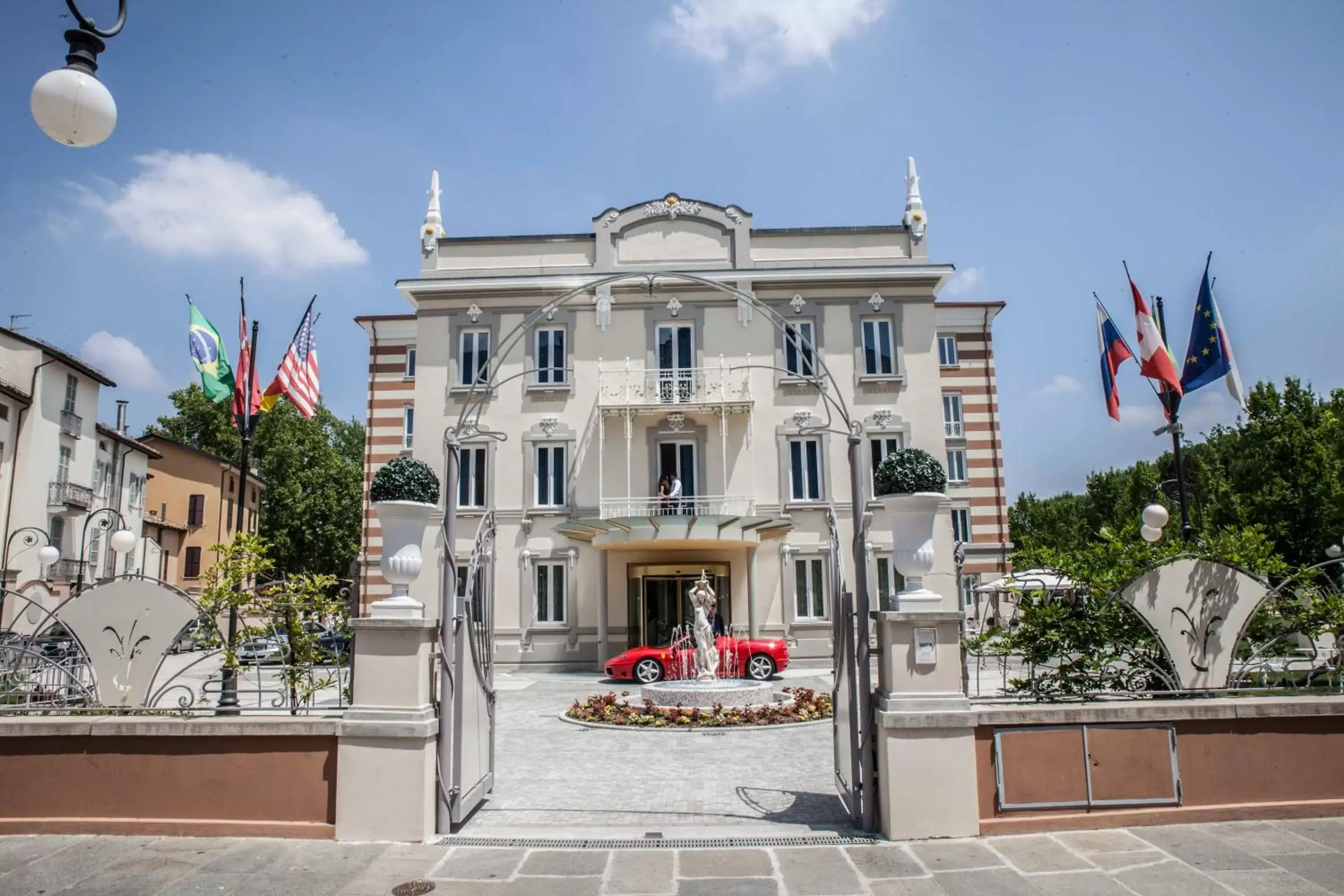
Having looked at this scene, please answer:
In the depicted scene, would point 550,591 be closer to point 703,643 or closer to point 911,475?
point 703,643

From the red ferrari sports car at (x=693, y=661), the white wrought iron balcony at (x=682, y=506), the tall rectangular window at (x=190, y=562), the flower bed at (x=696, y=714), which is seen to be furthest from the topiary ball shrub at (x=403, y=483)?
the tall rectangular window at (x=190, y=562)

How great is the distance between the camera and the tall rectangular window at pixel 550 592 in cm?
2542

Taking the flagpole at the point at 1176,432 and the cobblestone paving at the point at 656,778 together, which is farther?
the flagpole at the point at 1176,432

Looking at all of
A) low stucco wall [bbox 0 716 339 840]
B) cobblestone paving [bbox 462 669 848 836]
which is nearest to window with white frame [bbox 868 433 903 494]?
cobblestone paving [bbox 462 669 848 836]

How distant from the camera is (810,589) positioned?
25344 millimetres

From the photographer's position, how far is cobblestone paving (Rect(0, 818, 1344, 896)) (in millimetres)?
5938

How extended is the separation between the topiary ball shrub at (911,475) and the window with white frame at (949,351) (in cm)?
3007

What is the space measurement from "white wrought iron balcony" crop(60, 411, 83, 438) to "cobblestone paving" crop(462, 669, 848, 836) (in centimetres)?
2838

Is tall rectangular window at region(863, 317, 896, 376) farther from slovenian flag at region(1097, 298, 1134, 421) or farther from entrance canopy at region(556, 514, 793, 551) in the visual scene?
slovenian flag at region(1097, 298, 1134, 421)

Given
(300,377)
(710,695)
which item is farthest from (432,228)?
(710,695)

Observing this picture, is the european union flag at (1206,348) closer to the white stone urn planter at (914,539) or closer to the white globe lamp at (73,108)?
the white stone urn planter at (914,539)

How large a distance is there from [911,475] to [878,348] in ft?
63.7

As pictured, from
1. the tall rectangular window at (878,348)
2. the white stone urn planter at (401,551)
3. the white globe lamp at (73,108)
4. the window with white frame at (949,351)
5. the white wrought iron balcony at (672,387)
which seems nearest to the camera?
the white globe lamp at (73,108)

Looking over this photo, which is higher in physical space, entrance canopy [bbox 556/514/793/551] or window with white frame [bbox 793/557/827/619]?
entrance canopy [bbox 556/514/793/551]
